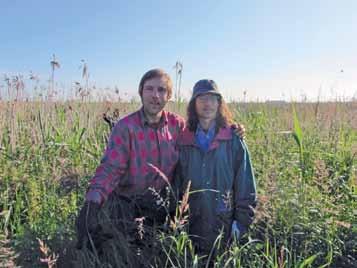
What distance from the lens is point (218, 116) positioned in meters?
2.85

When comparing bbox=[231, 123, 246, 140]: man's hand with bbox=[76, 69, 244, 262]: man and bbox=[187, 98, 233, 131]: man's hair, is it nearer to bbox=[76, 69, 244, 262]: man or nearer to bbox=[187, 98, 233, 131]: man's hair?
bbox=[187, 98, 233, 131]: man's hair

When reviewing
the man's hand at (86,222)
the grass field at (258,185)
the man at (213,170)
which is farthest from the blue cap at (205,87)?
the man's hand at (86,222)

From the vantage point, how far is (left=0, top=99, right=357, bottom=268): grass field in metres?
2.42

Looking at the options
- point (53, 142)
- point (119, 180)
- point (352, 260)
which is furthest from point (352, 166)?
point (53, 142)

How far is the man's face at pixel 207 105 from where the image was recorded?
277 cm

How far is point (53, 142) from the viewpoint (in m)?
4.20

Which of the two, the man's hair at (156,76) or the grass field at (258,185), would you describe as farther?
the man's hair at (156,76)

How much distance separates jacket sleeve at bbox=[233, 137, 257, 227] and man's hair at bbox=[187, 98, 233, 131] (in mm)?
152

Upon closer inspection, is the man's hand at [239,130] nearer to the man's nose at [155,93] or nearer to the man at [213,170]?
the man at [213,170]

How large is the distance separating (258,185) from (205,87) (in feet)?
3.32

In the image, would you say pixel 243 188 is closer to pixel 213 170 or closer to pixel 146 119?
pixel 213 170

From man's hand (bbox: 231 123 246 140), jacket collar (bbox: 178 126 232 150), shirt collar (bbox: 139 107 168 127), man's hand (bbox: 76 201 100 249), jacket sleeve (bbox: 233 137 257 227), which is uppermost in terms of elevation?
shirt collar (bbox: 139 107 168 127)

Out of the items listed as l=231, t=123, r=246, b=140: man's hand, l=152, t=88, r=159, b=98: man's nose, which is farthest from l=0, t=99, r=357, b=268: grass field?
l=152, t=88, r=159, b=98: man's nose

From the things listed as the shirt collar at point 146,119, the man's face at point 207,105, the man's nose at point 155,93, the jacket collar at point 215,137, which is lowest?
the jacket collar at point 215,137
